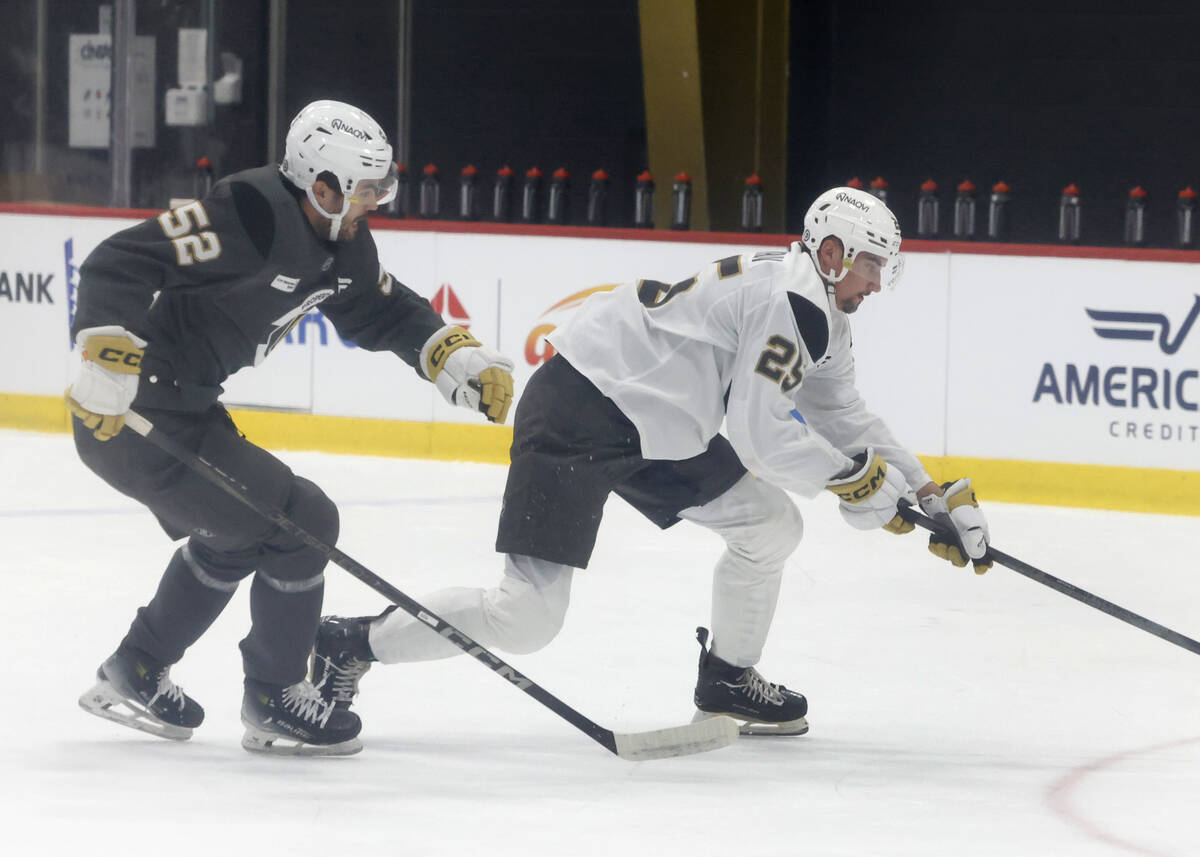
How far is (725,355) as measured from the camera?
342cm

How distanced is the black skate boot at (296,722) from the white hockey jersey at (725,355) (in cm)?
76

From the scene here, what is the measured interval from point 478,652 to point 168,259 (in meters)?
0.89

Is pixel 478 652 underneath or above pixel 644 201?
underneath

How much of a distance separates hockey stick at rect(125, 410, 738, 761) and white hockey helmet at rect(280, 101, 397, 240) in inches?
19.1

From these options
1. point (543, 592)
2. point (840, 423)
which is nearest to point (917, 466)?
point (840, 423)

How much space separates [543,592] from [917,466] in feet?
2.85

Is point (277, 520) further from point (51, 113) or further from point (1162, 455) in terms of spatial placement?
point (51, 113)

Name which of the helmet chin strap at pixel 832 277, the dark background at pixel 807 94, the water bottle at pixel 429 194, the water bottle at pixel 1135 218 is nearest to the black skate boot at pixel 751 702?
the helmet chin strap at pixel 832 277

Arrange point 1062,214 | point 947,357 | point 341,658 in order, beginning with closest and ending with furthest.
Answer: point 341,658
point 947,357
point 1062,214

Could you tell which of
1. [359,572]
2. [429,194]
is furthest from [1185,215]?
[359,572]

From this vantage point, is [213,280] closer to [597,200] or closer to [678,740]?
[678,740]

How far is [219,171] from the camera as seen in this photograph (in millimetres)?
9969

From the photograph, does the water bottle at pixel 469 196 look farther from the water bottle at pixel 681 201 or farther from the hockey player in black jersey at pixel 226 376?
the hockey player in black jersey at pixel 226 376

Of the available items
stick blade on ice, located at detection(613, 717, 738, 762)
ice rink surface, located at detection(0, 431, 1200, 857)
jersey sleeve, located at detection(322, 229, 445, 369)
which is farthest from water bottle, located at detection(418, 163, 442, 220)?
stick blade on ice, located at detection(613, 717, 738, 762)
